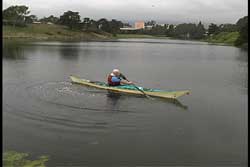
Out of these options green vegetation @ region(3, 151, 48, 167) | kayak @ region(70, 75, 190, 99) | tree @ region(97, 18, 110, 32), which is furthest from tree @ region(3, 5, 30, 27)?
green vegetation @ region(3, 151, 48, 167)

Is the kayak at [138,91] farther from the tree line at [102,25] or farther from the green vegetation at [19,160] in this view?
the tree line at [102,25]

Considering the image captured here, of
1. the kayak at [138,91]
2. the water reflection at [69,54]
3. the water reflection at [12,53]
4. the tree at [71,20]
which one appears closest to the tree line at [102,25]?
the tree at [71,20]

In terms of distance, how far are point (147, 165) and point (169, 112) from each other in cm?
717

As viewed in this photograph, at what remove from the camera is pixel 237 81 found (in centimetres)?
2903

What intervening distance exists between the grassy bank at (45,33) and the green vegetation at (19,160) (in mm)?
85989

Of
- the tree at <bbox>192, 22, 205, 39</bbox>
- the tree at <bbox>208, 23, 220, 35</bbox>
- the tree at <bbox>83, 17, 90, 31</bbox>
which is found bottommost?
the tree at <bbox>192, 22, 205, 39</bbox>

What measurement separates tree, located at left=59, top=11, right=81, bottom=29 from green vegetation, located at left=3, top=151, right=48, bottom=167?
122 metres

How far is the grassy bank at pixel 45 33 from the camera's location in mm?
102231

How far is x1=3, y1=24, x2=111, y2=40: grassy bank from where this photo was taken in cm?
10223

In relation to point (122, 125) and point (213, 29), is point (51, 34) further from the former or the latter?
point (122, 125)

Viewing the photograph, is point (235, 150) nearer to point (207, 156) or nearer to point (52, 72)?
point (207, 156)

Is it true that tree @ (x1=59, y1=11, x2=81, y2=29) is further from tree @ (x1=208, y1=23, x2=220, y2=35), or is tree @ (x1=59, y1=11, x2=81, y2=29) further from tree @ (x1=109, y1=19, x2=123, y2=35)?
tree @ (x1=208, y1=23, x2=220, y2=35)

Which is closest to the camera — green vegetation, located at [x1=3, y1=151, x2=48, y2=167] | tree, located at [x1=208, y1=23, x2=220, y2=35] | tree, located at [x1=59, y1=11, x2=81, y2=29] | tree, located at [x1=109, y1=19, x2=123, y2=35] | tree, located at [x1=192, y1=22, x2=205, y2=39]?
green vegetation, located at [x1=3, y1=151, x2=48, y2=167]

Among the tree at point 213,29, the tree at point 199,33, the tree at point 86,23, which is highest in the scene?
the tree at point 86,23
